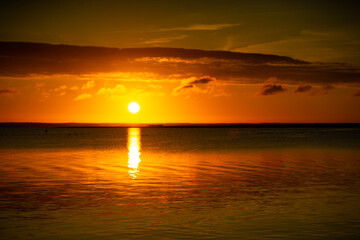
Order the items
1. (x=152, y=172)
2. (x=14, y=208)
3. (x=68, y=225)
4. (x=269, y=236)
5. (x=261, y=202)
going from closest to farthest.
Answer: (x=269, y=236)
(x=68, y=225)
(x=14, y=208)
(x=261, y=202)
(x=152, y=172)

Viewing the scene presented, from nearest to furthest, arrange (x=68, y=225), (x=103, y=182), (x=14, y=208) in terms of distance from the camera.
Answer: (x=68, y=225), (x=14, y=208), (x=103, y=182)

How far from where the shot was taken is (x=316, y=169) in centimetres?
3931

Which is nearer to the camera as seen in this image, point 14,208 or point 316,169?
point 14,208

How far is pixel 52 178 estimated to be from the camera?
33.3 m

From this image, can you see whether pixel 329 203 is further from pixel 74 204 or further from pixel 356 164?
pixel 356 164

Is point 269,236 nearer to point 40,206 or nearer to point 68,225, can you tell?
point 68,225

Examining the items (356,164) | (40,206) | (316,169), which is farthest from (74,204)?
(356,164)

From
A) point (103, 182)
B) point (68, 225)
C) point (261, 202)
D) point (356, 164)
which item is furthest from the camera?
point (356, 164)

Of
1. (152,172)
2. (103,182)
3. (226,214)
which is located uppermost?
(152,172)

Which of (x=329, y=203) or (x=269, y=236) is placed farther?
(x=329, y=203)

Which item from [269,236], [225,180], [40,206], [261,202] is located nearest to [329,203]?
[261,202]

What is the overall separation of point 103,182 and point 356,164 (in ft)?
81.0

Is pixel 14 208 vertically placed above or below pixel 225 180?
below

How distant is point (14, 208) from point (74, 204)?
2.60 m
